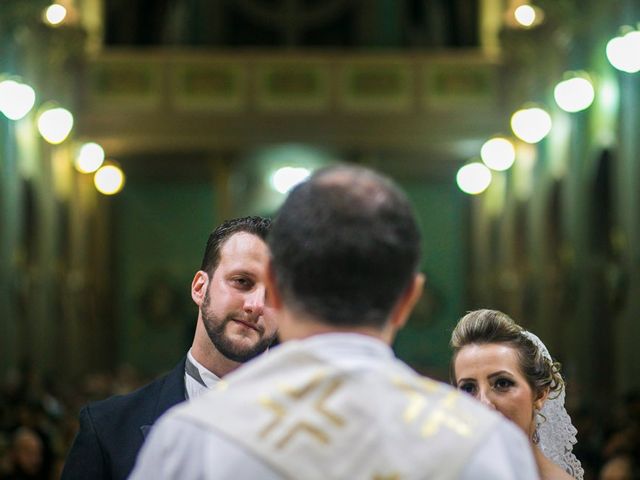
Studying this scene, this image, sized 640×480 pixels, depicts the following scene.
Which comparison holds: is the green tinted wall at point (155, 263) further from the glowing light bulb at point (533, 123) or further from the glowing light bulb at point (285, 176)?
the glowing light bulb at point (533, 123)

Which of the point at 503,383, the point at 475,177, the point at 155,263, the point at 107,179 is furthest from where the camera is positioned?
the point at 155,263

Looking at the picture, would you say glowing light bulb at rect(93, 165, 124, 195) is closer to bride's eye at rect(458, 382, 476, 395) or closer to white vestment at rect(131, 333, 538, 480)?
bride's eye at rect(458, 382, 476, 395)

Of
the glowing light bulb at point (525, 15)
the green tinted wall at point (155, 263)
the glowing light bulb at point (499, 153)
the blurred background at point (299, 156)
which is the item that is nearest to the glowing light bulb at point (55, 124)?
the blurred background at point (299, 156)

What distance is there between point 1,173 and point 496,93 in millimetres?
10515

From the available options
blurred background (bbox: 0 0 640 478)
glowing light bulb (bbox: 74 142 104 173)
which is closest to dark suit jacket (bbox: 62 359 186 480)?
blurred background (bbox: 0 0 640 478)

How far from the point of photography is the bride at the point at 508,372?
161 inches

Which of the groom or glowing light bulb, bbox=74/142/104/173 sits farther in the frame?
glowing light bulb, bbox=74/142/104/173

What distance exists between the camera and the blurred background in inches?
673

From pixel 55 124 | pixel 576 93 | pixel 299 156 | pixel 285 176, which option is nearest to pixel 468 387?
pixel 576 93

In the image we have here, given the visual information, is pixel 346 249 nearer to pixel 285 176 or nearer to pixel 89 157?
pixel 89 157

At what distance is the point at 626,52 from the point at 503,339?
10481 mm

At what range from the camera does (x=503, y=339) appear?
4238 millimetres

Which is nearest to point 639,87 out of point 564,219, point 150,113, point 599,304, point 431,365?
point 599,304

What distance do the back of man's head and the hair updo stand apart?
183cm
